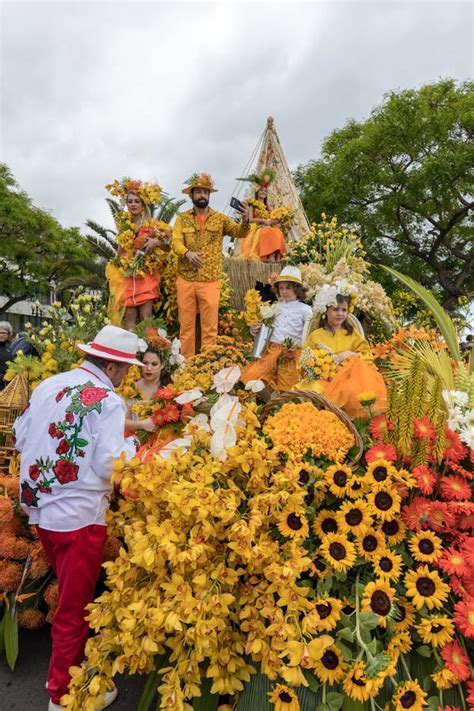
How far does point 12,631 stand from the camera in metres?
2.64

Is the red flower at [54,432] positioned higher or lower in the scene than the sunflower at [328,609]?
higher

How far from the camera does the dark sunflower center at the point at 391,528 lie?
1.81m

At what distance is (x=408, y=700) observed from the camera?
60.9 inches

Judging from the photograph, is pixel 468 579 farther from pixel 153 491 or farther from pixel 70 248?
pixel 70 248

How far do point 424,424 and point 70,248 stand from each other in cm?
2600

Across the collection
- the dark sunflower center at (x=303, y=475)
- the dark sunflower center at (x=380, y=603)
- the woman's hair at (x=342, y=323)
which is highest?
the woman's hair at (x=342, y=323)

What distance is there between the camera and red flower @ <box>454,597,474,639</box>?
1.55 metres

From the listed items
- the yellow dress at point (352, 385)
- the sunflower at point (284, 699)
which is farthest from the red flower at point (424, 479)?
the sunflower at point (284, 699)

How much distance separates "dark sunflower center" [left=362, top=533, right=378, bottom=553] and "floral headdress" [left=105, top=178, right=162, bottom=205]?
5.22 m

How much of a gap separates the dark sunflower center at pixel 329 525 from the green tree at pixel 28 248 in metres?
21.9

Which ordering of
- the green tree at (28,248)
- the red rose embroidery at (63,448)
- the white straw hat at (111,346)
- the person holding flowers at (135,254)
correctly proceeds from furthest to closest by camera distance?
the green tree at (28,248) → the person holding flowers at (135,254) → the white straw hat at (111,346) → the red rose embroidery at (63,448)

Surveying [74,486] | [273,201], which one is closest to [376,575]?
[74,486]

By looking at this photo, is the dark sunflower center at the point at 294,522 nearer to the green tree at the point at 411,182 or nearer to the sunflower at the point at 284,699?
the sunflower at the point at 284,699

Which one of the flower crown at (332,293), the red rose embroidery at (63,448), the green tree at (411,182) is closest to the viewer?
the red rose embroidery at (63,448)
